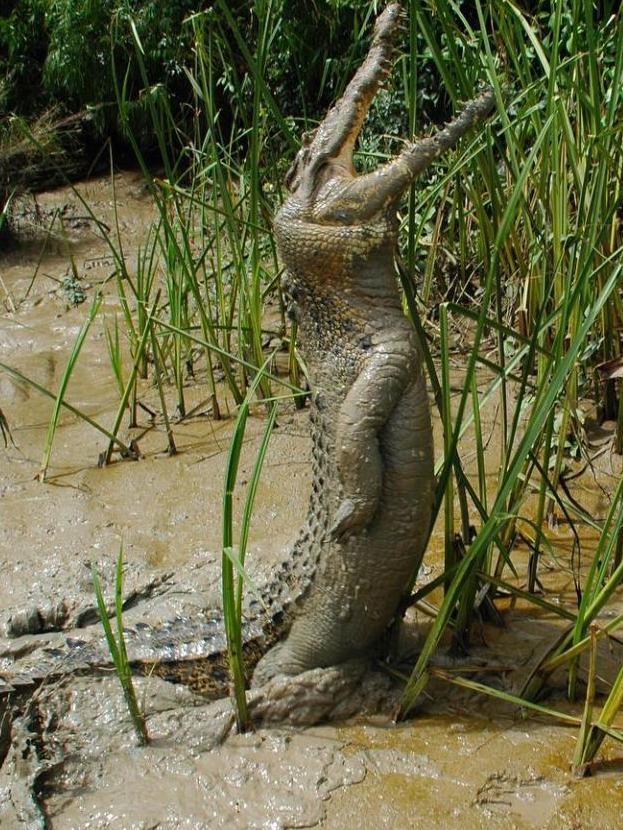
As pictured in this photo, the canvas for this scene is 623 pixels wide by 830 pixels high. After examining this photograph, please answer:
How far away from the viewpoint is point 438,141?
305 cm

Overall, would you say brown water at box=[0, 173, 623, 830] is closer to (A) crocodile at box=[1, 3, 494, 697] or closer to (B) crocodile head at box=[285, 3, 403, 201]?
(A) crocodile at box=[1, 3, 494, 697]

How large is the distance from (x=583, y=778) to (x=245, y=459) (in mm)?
2806

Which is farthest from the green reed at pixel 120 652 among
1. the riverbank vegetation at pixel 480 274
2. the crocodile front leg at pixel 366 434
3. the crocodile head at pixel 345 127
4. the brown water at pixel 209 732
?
the crocodile head at pixel 345 127

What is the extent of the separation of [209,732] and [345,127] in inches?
82.7

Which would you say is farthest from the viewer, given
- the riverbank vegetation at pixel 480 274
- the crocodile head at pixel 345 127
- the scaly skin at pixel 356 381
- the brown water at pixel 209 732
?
the crocodile head at pixel 345 127

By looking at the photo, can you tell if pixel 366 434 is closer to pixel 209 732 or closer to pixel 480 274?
pixel 209 732

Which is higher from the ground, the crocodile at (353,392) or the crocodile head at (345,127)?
the crocodile head at (345,127)

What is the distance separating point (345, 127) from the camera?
3271mm

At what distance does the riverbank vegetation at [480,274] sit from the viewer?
2.86m

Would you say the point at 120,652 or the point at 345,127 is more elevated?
the point at 345,127

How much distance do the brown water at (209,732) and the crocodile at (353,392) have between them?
0.38 m

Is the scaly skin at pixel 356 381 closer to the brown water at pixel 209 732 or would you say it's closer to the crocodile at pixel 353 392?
the crocodile at pixel 353 392

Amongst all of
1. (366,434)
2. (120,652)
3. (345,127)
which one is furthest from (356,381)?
(120,652)

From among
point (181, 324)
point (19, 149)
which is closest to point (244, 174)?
point (181, 324)
